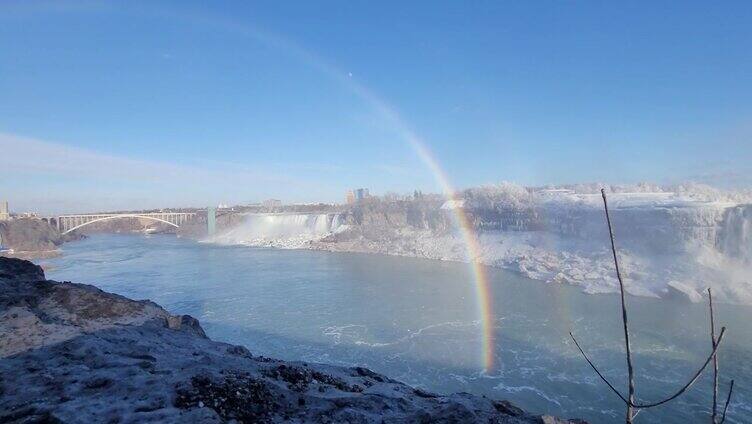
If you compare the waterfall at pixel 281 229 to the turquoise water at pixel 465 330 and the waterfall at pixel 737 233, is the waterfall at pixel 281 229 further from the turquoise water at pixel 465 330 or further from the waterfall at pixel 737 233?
the waterfall at pixel 737 233

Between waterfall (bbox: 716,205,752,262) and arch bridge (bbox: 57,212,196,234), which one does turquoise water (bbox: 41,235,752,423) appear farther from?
arch bridge (bbox: 57,212,196,234)

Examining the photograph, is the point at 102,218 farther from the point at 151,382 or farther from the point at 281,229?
the point at 151,382

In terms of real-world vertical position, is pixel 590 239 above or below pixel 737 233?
below

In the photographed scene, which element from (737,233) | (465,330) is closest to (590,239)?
(737,233)

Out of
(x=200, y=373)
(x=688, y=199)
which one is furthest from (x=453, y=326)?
(x=688, y=199)

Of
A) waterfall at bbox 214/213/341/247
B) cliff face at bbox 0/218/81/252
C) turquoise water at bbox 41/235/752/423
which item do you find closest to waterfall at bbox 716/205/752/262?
turquoise water at bbox 41/235/752/423

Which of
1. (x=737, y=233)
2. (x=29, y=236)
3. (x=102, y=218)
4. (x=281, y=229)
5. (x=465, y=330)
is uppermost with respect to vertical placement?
(x=102, y=218)

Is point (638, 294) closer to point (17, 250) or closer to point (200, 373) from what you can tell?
point (200, 373)
